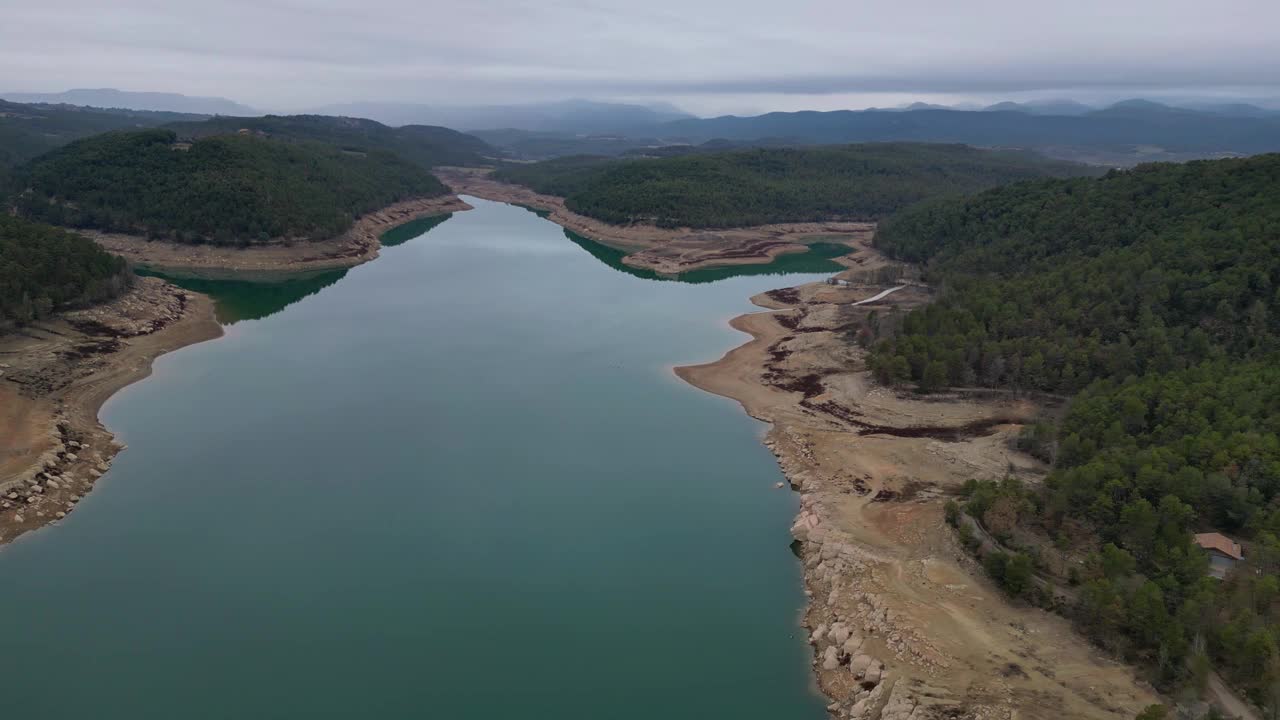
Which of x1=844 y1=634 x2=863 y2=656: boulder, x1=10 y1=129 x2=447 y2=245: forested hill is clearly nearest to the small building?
x1=844 y1=634 x2=863 y2=656: boulder

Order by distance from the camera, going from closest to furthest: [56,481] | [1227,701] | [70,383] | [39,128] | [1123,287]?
[1227,701] < [56,481] < [70,383] < [1123,287] < [39,128]

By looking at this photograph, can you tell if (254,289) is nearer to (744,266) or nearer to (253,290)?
(253,290)

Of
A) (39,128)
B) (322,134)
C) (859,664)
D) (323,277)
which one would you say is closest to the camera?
(859,664)

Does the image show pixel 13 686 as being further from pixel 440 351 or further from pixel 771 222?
pixel 771 222

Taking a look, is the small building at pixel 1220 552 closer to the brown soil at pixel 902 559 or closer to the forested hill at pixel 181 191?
the brown soil at pixel 902 559

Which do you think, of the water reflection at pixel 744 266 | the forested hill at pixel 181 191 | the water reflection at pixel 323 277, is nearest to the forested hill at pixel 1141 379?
the water reflection at pixel 744 266

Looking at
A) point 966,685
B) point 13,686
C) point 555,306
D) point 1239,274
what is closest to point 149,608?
point 13,686

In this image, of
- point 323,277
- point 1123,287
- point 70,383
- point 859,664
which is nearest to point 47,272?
point 70,383
